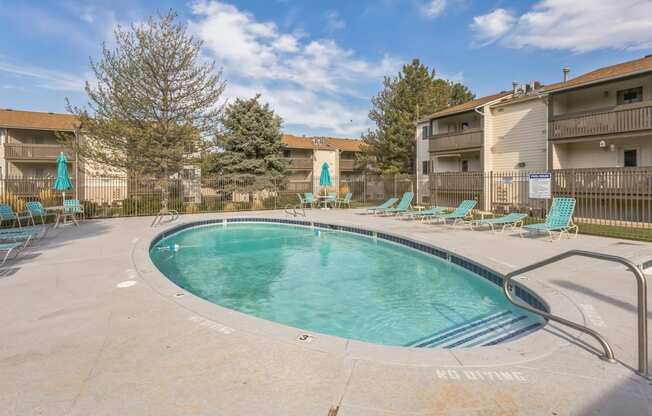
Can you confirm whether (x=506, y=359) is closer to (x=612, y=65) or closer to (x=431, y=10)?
(x=431, y=10)

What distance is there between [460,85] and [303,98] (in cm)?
1722

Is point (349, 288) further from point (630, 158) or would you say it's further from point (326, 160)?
point (326, 160)

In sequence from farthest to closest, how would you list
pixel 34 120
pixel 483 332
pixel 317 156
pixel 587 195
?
pixel 317 156, pixel 34 120, pixel 587 195, pixel 483 332

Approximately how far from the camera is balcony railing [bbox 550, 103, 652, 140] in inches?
583

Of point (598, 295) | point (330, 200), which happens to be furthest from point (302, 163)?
point (598, 295)

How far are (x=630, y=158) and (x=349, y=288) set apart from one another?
1724 cm

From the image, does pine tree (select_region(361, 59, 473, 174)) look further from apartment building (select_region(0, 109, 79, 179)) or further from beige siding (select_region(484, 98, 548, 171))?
apartment building (select_region(0, 109, 79, 179))

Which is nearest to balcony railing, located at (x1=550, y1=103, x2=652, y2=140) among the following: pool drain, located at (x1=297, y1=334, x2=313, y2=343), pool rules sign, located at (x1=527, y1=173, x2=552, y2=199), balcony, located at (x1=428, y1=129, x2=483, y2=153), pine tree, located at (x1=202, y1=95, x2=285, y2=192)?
balcony, located at (x1=428, y1=129, x2=483, y2=153)

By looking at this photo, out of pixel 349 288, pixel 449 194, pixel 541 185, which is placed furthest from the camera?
pixel 449 194

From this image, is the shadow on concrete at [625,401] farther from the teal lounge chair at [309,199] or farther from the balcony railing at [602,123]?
the teal lounge chair at [309,199]

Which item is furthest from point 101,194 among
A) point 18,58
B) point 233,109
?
point 233,109

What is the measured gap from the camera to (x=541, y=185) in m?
11.6

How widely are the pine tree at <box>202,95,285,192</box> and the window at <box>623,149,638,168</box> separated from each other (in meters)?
18.3

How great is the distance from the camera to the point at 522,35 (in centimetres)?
2088
